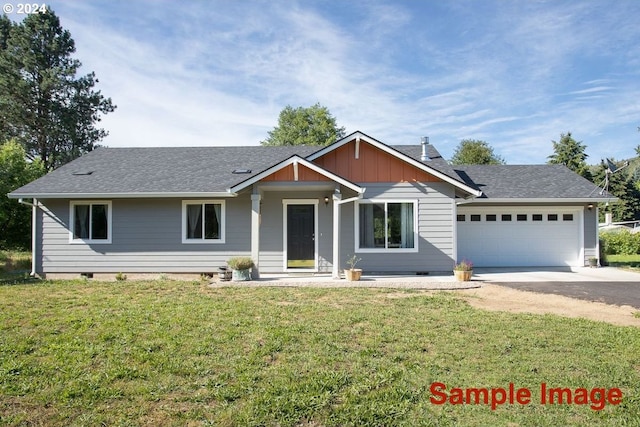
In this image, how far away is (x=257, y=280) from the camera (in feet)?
34.9

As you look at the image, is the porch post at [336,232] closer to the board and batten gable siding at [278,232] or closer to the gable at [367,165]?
the board and batten gable siding at [278,232]

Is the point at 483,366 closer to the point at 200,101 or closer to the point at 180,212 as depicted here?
the point at 180,212

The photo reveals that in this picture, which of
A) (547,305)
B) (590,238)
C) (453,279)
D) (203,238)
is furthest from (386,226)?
(590,238)

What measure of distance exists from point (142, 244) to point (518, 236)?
13.0 metres

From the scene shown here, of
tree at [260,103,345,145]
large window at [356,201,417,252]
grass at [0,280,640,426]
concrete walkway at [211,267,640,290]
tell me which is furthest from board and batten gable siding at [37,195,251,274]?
tree at [260,103,345,145]

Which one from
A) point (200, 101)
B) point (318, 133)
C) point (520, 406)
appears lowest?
point (520, 406)

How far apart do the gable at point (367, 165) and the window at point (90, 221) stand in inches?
265

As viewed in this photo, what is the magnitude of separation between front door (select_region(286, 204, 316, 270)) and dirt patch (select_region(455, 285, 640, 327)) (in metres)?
4.67

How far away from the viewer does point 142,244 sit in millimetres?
12102

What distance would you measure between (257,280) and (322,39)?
8.28 m

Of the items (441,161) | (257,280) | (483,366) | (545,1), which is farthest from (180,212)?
(545,1)

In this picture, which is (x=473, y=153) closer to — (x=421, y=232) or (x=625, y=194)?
(x=625, y=194)

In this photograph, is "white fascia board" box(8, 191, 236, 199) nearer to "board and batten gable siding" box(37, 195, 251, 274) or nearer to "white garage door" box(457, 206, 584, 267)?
"board and batten gable siding" box(37, 195, 251, 274)

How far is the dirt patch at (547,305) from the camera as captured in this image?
6.73 metres
